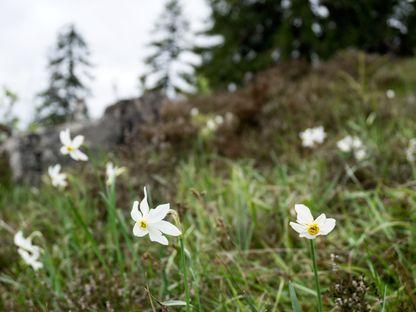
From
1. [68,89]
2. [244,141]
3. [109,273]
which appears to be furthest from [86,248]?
[68,89]

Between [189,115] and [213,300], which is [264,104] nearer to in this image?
[189,115]

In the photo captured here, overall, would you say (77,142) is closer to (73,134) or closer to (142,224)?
(142,224)

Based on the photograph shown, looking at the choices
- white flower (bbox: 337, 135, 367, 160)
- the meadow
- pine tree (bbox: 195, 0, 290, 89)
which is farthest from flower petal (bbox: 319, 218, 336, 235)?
pine tree (bbox: 195, 0, 290, 89)

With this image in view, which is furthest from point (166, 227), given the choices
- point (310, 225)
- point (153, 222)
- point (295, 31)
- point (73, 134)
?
point (295, 31)

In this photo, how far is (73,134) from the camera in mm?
6016

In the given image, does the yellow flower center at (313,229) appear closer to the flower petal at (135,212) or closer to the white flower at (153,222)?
the white flower at (153,222)

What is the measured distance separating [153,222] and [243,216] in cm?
151

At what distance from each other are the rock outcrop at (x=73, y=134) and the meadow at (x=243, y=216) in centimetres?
39

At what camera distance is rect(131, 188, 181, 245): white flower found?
3.68ft

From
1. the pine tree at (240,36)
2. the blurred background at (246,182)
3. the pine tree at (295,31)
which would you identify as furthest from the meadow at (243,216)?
the pine tree at (240,36)

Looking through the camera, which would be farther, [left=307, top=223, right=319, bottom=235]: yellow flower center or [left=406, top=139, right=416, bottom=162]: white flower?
[left=406, top=139, right=416, bottom=162]: white flower

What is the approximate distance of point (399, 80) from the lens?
25.0 ft

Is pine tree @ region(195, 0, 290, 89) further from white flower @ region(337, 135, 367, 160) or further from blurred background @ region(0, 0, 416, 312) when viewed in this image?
white flower @ region(337, 135, 367, 160)

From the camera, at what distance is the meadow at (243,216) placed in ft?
5.94
